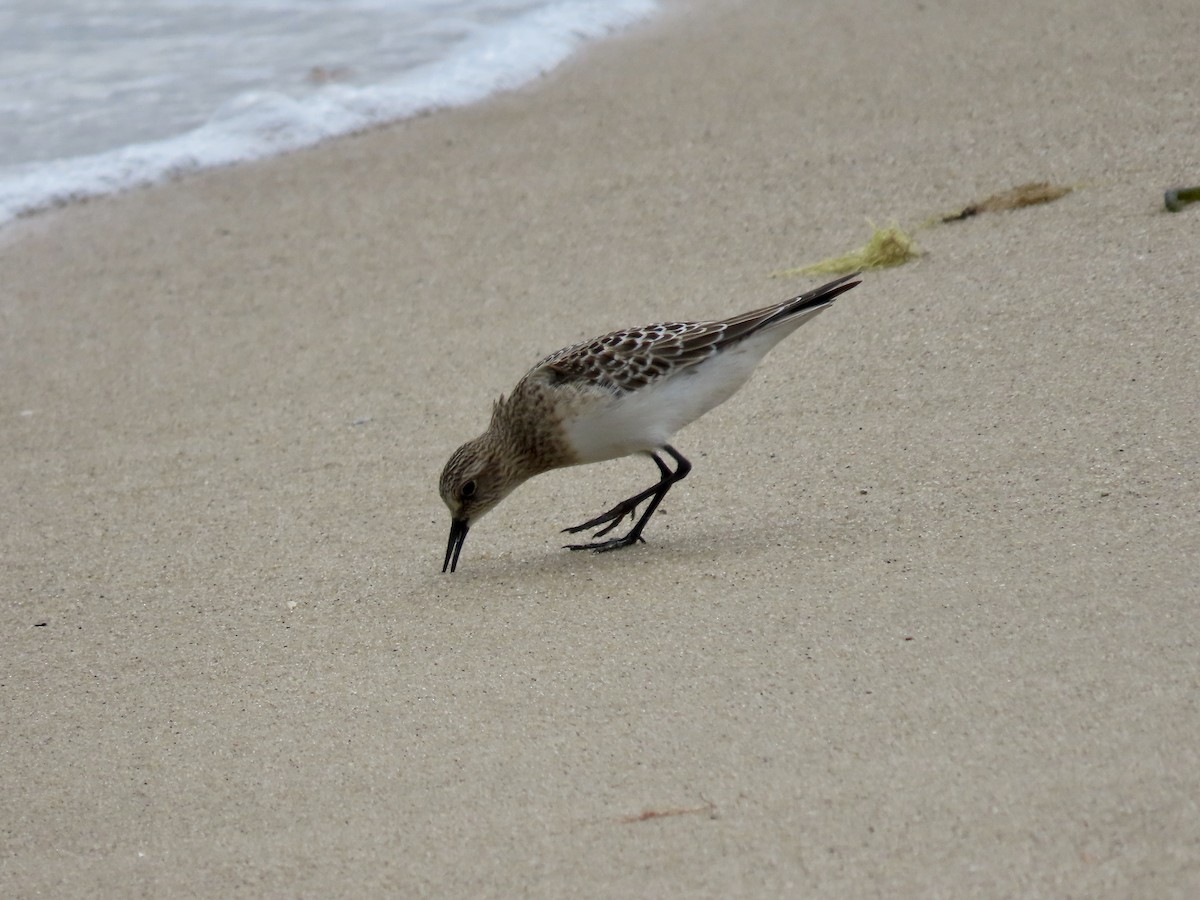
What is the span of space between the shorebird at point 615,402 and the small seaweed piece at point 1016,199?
7.23 ft

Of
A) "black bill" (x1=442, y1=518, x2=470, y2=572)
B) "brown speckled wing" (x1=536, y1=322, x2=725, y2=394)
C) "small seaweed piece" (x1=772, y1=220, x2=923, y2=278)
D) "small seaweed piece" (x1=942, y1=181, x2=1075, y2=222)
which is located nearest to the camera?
"brown speckled wing" (x1=536, y1=322, x2=725, y2=394)

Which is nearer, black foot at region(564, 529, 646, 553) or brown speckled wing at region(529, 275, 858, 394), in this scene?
brown speckled wing at region(529, 275, 858, 394)

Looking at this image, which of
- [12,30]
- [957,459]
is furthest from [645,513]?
[12,30]

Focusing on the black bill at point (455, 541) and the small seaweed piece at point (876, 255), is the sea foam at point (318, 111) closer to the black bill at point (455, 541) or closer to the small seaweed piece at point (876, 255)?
the small seaweed piece at point (876, 255)

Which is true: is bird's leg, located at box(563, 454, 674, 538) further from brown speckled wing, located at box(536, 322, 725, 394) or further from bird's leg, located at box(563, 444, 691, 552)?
brown speckled wing, located at box(536, 322, 725, 394)

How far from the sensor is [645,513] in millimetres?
5098

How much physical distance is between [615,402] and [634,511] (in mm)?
485

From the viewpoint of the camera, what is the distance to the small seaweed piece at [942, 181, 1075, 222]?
22.3 ft

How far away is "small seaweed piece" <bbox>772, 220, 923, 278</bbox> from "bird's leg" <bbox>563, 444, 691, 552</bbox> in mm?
1898

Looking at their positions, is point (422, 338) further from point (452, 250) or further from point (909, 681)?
point (909, 681)

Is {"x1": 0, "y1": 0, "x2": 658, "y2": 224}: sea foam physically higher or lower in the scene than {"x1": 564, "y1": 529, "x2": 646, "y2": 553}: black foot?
higher

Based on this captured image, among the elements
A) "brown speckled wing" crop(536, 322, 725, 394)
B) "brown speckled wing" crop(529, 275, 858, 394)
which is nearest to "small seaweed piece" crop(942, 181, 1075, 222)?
"brown speckled wing" crop(529, 275, 858, 394)

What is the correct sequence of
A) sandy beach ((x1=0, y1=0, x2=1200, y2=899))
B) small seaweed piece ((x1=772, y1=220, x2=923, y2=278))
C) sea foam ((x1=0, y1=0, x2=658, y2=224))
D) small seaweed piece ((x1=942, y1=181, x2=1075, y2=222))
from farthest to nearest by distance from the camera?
sea foam ((x1=0, y1=0, x2=658, y2=224)) → small seaweed piece ((x1=942, y1=181, x2=1075, y2=222)) → small seaweed piece ((x1=772, y1=220, x2=923, y2=278)) → sandy beach ((x1=0, y1=0, x2=1200, y2=899))

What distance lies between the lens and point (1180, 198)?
20.7 ft
